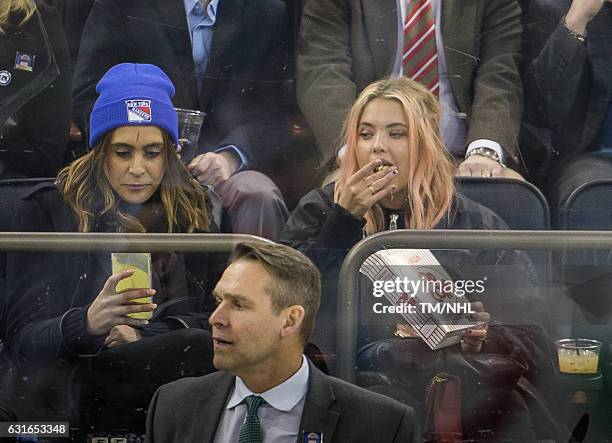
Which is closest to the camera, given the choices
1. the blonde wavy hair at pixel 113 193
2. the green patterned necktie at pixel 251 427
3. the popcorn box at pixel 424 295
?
the green patterned necktie at pixel 251 427

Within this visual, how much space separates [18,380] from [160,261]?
675 mm

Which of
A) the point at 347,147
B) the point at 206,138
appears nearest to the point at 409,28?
the point at 347,147

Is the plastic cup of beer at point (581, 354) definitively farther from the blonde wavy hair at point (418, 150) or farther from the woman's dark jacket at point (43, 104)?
the woman's dark jacket at point (43, 104)

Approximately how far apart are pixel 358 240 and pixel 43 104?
1.24 metres

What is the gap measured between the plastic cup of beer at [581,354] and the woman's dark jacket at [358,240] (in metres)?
0.15

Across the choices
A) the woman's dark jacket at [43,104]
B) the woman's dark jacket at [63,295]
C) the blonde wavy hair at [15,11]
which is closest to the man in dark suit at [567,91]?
the woman's dark jacket at [63,295]

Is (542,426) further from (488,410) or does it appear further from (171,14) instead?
(171,14)

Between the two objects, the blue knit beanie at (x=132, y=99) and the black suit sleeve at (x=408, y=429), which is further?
the blue knit beanie at (x=132, y=99)

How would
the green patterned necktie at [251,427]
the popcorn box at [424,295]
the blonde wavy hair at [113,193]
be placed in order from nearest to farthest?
1. the green patterned necktie at [251,427]
2. the popcorn box at [424,295]
3. the blonde wavy hair at [113,193]

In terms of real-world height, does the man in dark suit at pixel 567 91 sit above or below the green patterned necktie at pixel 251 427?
above

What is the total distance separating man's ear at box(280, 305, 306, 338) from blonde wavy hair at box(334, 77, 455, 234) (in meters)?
0.51

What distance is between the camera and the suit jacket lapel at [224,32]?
15.6ft

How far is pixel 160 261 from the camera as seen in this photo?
15.4ft

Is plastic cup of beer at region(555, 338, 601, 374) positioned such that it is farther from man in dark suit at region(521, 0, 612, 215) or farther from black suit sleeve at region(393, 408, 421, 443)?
black suit sleeve at region(393, 408, 421, 443)
